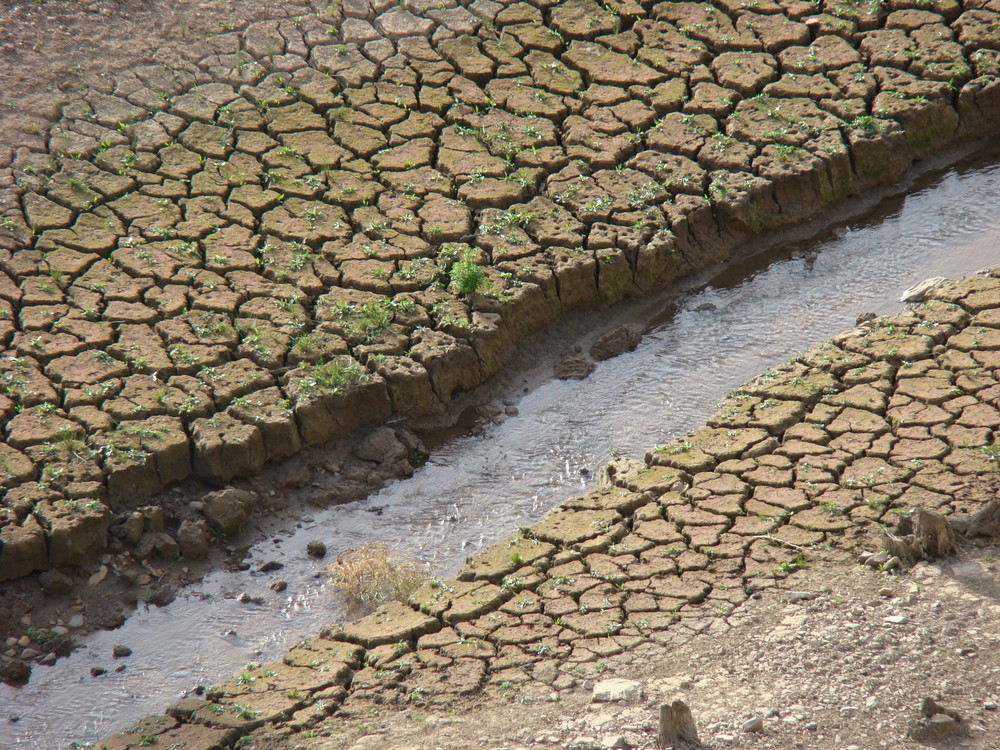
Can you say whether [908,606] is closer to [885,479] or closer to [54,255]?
[885,479]

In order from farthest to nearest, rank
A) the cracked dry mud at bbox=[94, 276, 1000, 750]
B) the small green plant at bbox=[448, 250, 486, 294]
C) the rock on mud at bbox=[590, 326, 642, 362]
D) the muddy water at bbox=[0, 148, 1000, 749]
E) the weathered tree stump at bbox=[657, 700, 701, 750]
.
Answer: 1. the rock on mud at bbox=[590, 326, 642, 362]
2. the small green plant at bbox=[448, 250, 486, 294]
3. the muddy water at bbox=[0, 148, 1000, 749]
4. the cracked dry mud at bbox=[94, 276, 1000, 750]
5. the weathered tree stump at bbox=[657, 700, 701, 750]

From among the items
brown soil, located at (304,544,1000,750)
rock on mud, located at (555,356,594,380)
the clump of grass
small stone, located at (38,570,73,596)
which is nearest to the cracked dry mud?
brown soil, located at (304,544,1000,750)

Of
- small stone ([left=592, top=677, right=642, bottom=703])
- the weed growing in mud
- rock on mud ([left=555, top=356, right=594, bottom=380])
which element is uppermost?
the weed growing in mud

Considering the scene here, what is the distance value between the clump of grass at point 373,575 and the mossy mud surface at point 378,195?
671 mm

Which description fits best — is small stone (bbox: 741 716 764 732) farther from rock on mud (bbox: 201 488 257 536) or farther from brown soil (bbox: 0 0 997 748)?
rock on mud (bbox: 201 488 257 536)

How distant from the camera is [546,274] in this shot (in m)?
5.72

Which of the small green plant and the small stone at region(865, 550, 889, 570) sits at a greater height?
the small green plant

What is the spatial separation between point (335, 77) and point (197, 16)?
4.06 feet

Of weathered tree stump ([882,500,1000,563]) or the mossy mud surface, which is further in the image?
the mossy mud surface

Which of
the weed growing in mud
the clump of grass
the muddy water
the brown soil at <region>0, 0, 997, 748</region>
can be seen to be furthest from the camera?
the weed growing in mud

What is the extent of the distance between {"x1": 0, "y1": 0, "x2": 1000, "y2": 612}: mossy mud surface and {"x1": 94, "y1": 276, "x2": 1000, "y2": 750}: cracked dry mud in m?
1.19

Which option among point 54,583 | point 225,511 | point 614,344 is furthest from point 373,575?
point 614,344

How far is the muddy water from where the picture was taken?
4246 mm

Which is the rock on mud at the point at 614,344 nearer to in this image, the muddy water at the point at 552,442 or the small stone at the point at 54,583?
the muddy water at the point at 552,442
